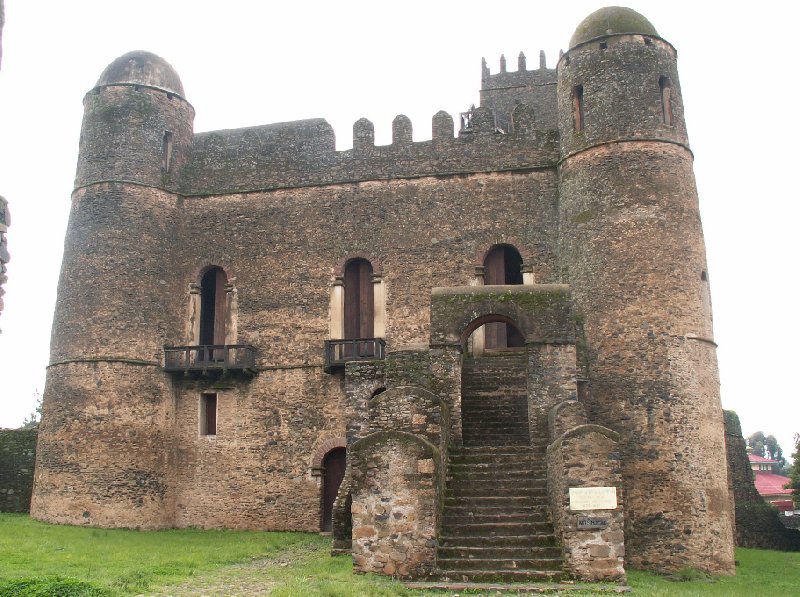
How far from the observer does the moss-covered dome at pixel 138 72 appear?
2298 cm

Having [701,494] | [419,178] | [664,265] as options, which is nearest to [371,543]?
[701,494]

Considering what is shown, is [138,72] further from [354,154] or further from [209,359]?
[209,359]

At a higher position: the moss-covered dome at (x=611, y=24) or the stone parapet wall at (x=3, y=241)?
the moss-covered dome at (x=611, y=24)

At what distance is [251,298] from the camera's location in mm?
22359

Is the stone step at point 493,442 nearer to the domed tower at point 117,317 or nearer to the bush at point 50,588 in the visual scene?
the bush at point 50,588

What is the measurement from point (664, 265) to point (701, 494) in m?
4.75

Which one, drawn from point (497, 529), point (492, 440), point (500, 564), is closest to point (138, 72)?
point (492, 440)

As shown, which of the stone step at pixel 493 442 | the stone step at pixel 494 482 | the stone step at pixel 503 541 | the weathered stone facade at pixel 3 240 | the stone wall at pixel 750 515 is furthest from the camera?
the stone wall at pixel 750 515

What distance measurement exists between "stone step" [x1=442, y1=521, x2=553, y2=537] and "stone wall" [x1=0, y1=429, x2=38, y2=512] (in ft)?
43.9

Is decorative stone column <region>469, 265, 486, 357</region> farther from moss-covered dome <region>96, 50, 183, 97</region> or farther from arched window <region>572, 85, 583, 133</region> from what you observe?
moss-covered dome <region>96, 50, 183, 97</region>

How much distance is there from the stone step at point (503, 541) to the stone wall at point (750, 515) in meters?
13.1

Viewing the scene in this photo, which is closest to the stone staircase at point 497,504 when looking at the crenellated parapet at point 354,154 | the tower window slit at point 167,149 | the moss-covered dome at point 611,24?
the crenellated parapet at point 354,154

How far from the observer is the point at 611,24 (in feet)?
66.6

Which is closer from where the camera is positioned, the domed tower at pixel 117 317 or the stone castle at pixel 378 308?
the stone castle at pixel 378 308
